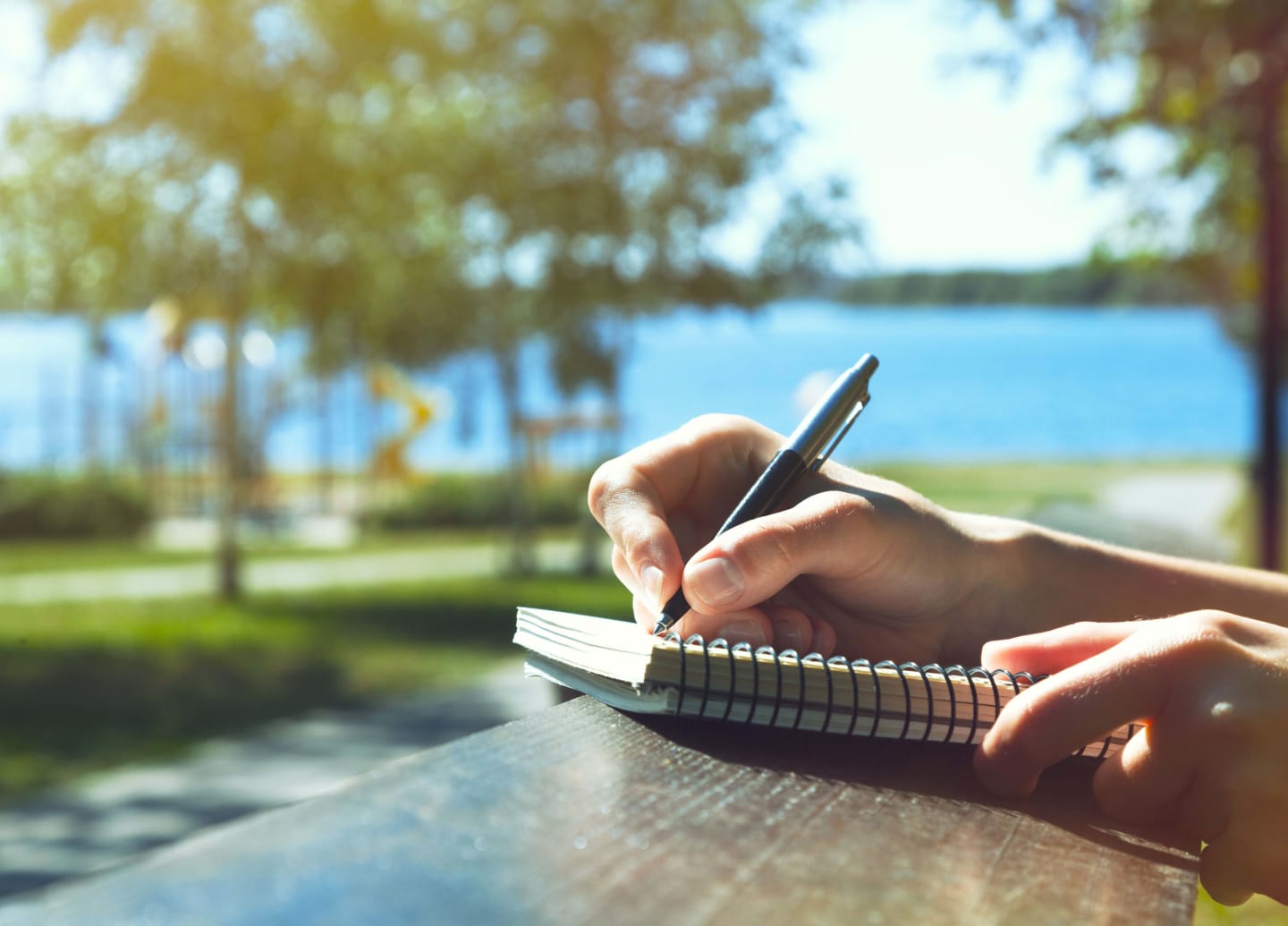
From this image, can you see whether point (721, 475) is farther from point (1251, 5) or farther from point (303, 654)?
point (303, 654)

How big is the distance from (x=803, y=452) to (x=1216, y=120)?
5573 millimetres

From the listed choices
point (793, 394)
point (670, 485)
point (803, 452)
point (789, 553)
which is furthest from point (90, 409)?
point (789, 553)

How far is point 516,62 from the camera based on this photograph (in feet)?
37.7

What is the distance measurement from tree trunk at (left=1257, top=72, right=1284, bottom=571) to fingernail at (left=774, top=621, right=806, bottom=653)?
5.49m

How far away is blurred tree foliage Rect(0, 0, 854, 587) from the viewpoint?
9.30 m

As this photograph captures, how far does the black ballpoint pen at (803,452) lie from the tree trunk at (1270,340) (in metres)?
5.28

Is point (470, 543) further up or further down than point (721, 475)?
further down

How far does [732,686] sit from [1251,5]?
403 centimetres

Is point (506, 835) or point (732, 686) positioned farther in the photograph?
point (732, 686)

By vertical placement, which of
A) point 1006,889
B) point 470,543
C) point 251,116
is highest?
point 251,116

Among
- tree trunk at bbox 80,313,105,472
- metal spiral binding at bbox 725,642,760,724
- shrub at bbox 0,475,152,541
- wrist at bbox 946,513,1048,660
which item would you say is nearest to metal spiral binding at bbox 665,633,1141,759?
metal spiral binding at bbox 725,642,760,724

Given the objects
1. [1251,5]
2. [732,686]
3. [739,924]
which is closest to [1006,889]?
[739,924]

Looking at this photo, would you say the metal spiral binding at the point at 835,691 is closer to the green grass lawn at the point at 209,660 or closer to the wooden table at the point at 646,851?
the wooden table at the point at 646,851

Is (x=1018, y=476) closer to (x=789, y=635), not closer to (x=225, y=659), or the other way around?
(x=225, y=659)
